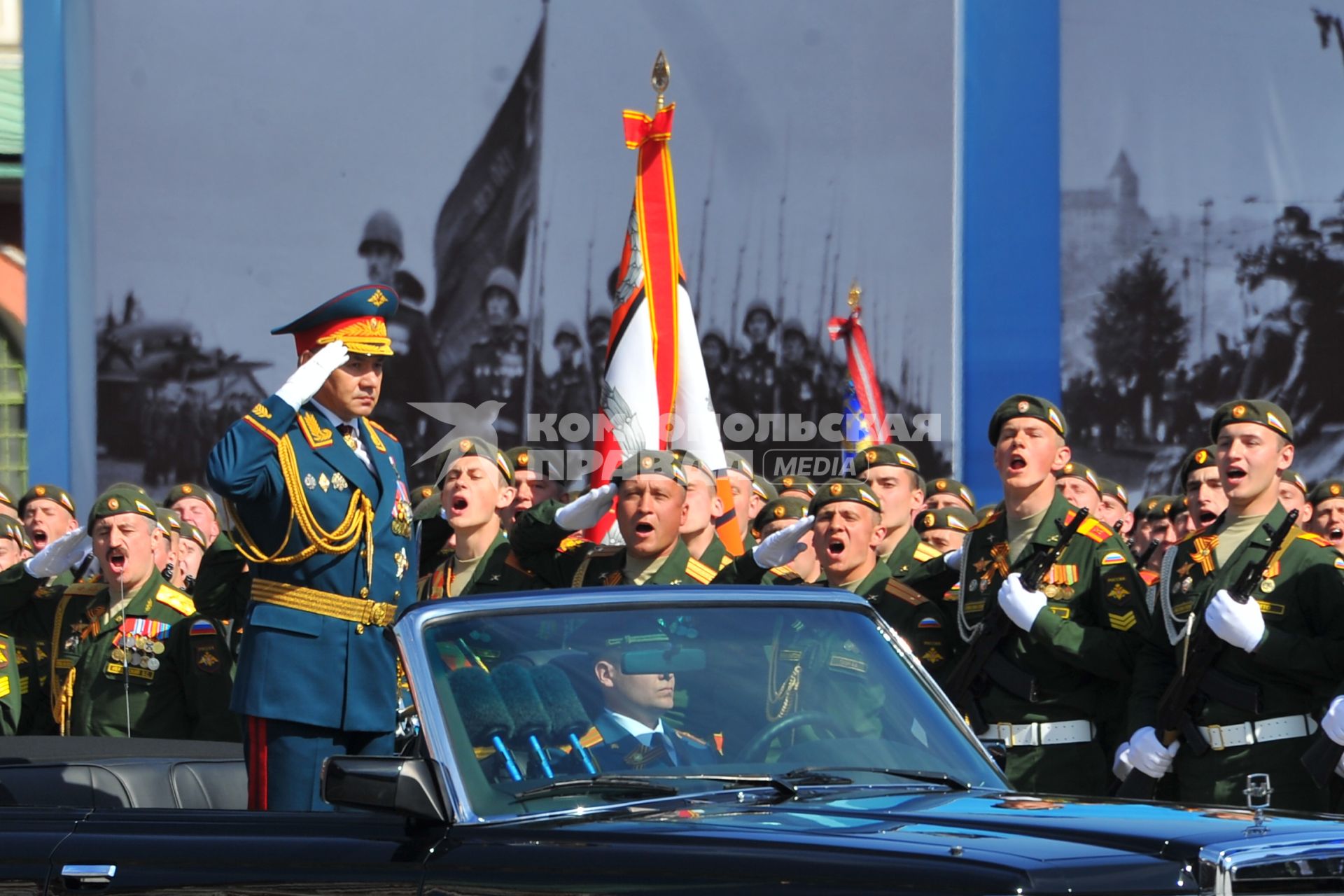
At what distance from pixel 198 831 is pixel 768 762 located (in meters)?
1.05

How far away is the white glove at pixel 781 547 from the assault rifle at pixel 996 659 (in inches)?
34.8

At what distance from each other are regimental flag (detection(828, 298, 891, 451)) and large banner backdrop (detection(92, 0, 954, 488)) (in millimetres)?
725

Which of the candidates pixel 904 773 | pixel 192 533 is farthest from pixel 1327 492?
pixel 904 773

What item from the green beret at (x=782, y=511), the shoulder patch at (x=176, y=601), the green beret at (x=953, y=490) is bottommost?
the shoulder patch at (x=176, y=601)

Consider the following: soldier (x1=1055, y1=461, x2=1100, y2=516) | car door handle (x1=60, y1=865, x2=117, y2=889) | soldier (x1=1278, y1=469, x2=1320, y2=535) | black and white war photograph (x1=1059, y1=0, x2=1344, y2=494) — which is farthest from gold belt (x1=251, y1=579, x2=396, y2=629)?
black and white war photograph (x1=1059, y1=0, x2=1344, y2=494)

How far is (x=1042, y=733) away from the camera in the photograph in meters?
6.42

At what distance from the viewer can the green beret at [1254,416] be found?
6055 mm

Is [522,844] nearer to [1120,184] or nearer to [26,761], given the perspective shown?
[26,761]

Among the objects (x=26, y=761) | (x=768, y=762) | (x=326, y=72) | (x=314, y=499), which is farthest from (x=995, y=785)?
(x=326, y=72)

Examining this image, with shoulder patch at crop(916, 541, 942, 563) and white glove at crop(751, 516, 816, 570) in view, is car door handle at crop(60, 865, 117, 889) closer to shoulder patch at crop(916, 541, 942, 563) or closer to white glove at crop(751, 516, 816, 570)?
white glove at crop(751, 516, 816, 570)

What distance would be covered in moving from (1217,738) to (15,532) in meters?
6.39

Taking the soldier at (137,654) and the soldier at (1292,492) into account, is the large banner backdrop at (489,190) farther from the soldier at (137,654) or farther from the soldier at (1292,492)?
the soldier at (137,654)

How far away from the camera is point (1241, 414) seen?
6078 millimetres

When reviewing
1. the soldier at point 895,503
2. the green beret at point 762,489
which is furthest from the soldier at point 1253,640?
the green beret at point 762,489
